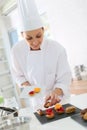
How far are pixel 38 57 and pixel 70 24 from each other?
5.68ft

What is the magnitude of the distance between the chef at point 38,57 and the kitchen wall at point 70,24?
143 cm

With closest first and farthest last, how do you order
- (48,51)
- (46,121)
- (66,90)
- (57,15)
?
(46,121), (66,90), (48,51), (57,15)

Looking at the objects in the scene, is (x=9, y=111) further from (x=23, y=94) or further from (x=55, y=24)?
(x=55, y=24)

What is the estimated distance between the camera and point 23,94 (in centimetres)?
132

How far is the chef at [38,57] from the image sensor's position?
1.64 m

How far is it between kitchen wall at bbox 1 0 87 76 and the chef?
143 centimetres

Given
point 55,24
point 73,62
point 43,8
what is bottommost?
point 73,62

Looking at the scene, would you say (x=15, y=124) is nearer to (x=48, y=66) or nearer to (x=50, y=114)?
(x=50, y=114)

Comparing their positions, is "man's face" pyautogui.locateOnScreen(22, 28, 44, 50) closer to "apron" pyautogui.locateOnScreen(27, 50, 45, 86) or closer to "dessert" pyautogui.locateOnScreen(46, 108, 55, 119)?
"apron" pyautogui.locateOnScreen(27, 50, 45, 86)

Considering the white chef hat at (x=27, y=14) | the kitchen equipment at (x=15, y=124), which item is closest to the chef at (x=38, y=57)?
the white chef hat at (x=27, y=14)

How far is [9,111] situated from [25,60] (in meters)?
0.73

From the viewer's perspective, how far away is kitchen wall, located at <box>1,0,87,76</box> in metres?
3.11

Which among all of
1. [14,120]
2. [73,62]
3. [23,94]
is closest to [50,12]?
[73,62]

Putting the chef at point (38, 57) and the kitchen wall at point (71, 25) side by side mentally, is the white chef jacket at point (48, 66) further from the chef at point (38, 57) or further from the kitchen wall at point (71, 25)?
the kitchen wall at point (71, 25)
